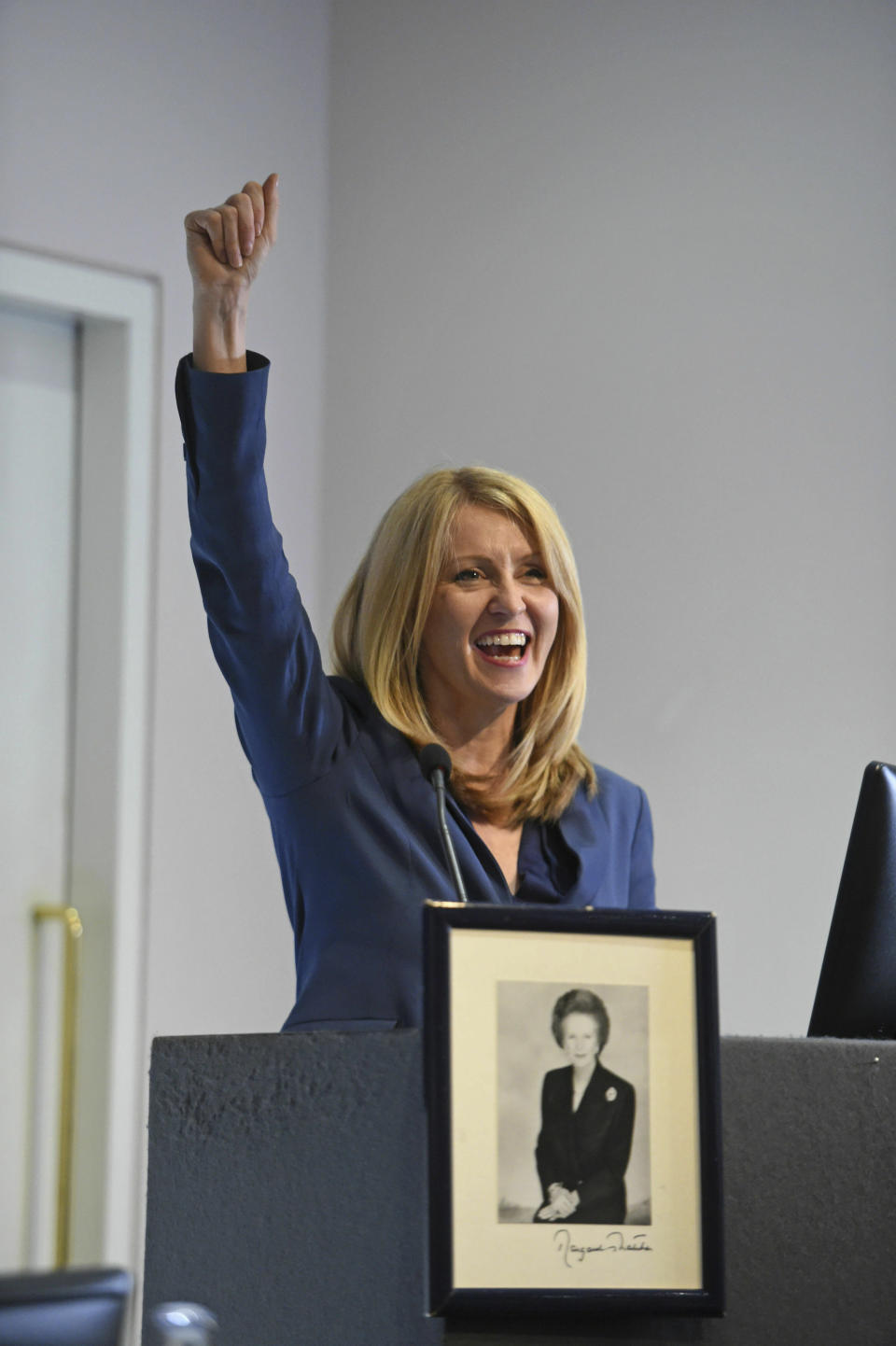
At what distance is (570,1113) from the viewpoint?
29.6 inches

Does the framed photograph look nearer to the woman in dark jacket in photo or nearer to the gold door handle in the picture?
the woman in dark jacket in photo

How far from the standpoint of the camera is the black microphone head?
42.1 inches

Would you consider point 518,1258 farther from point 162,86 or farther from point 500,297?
point 162,86

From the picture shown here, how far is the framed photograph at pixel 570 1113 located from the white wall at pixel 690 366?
1775mm

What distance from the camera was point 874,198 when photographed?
8.35 ft

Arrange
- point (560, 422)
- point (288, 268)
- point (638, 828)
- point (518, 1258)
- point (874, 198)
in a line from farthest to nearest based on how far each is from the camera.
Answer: point (288, 268) < point (560, 422) < point (874, 198) < point (638, 828) < point (518, 1258)

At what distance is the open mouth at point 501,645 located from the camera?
1.42 m

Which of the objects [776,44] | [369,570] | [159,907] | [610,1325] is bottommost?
[610,1325]

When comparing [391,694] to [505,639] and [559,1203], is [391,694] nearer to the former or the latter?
[505,639]

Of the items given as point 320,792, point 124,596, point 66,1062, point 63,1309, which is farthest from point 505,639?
point 66,1062

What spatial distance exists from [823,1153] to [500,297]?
2.29 m

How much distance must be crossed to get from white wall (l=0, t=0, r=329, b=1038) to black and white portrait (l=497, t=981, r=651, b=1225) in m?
2.15

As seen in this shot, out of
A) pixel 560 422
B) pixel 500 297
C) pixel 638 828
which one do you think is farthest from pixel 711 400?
pixel 638 828

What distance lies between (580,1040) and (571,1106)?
30mm
